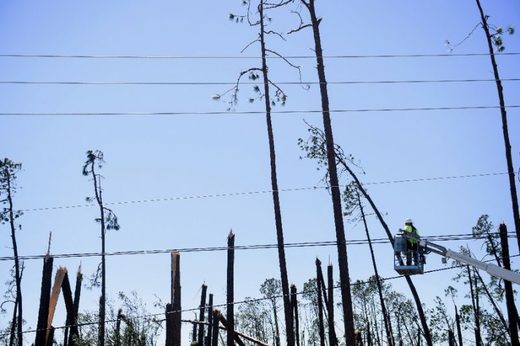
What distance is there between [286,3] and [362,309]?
54.8 meters

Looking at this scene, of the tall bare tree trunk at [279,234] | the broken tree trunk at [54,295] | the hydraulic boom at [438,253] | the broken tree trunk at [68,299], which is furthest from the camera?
the tall bare tree trunk at [279,234]

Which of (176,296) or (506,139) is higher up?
(506,139)

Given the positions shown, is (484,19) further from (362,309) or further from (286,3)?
(362,309)

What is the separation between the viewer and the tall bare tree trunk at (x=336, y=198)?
15.2 metres

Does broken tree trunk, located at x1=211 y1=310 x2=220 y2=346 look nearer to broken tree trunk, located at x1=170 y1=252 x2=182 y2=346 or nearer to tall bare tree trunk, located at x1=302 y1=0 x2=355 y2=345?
broken tree trunk, located at x1=170 y1=252 x2=182 y2=346

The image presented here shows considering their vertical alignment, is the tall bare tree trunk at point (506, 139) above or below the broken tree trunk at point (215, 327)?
above

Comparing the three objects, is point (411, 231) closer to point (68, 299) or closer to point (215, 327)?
point (68, 299)

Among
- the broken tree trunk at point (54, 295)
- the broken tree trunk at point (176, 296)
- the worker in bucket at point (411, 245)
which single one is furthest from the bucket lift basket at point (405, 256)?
the broken tree trunk at point (54, 295)

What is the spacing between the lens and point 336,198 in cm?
1639

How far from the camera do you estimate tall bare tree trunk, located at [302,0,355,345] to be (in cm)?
1517

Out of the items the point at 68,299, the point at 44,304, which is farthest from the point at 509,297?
the point at 44,304

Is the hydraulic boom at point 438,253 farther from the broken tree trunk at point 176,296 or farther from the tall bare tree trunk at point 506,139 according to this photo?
the tall bare tree trunk at point 506,139

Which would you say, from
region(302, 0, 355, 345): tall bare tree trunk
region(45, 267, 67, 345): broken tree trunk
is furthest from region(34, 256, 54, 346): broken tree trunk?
region(302, 0, 355, 345): tall bare tree trunk

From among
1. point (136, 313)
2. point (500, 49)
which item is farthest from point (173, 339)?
point (500, 49)
